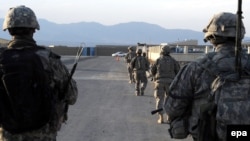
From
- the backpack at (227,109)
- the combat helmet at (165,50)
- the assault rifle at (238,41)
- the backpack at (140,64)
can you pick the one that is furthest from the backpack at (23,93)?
the backpack at (140,64)

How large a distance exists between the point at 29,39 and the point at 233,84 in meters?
1.87

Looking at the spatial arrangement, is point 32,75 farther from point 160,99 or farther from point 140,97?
point 140,97

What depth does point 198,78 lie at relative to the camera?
163 inches

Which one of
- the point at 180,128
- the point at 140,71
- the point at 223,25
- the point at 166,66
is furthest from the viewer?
the point at 140,71

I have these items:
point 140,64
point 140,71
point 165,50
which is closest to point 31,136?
point 165,50

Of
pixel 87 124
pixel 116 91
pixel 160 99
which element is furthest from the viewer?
pixel 116 91

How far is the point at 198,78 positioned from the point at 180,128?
0.45 meters

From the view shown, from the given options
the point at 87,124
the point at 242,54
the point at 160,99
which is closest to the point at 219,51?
the point at 242,54

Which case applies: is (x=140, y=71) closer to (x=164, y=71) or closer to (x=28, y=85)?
(x=164, y=71)

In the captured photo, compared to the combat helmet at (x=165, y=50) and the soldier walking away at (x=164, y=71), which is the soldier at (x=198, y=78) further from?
the soldier walking away at (x=164, y=71)

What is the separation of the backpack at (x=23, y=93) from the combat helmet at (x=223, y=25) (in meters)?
1.47

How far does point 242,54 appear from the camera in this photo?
13.7 ft

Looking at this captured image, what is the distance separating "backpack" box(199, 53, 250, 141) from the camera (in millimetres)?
3840

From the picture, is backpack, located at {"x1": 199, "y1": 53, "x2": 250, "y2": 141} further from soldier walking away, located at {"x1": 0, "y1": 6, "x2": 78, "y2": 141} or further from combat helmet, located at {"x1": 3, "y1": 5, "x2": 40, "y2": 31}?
combat helmet, located at {"x1": 3, "y1": 5, "x2": 40, "y2": 31}
